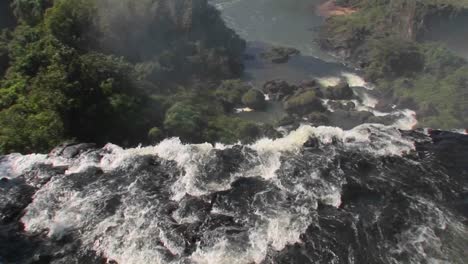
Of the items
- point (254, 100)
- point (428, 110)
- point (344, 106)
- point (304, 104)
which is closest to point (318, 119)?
point (304, 104)

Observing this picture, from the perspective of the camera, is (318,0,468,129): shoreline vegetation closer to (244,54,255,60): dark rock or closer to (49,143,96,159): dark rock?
(244,54,255,60): dark rock

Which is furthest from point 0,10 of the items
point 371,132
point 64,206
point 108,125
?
point 371,132

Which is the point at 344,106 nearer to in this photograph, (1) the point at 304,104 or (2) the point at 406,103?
(1) the point at 304,104

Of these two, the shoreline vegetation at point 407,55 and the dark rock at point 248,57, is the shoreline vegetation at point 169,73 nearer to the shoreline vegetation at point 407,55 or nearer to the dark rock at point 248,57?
the shoreline vegetation at point 407,55

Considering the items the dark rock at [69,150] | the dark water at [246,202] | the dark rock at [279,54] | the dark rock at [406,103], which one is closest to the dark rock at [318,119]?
the dark rock at [406,103]

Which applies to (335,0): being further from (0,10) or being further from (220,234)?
(220,234)

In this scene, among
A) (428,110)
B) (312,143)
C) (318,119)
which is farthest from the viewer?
(428,110)
